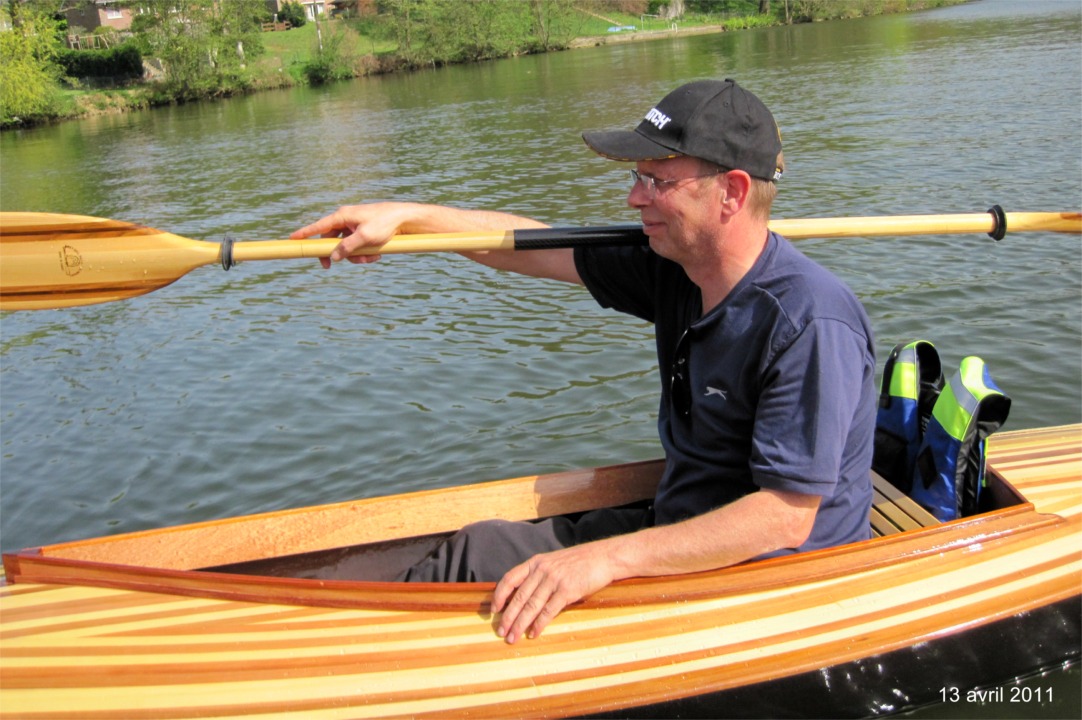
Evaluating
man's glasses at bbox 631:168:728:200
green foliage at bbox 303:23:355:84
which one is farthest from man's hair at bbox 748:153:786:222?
green foliage at bbox 303:23:355:84

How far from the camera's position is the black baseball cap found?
2773 millimetres

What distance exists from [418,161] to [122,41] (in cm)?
3513

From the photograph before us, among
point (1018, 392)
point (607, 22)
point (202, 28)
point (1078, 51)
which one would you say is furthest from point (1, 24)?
point (1018, 392)

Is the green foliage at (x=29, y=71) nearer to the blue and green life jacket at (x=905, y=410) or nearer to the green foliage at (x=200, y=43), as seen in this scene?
the green foliage at (x=200, y=43)

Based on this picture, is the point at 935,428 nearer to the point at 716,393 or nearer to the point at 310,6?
the point at 716,393

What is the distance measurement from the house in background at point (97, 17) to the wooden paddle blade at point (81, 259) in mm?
56374

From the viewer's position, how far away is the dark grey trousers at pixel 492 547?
324 centimetres

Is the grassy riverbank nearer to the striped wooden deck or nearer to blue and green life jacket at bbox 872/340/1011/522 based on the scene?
the striped wooden deck

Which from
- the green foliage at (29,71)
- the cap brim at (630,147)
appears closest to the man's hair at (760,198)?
the cap brim at (630,147)

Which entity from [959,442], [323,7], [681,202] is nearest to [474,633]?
[681,202]

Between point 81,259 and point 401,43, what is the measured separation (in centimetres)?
4365

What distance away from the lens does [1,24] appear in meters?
37.8

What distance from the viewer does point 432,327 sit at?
8.43 m

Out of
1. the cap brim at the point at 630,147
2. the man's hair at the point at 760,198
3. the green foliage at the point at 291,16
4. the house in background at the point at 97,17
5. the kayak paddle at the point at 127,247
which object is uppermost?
the house in background at the point at 97,17
